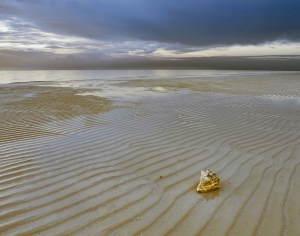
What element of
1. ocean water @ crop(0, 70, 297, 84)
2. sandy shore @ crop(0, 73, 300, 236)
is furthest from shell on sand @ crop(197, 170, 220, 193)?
ocean water @ crop(0, 70, 297, 84)

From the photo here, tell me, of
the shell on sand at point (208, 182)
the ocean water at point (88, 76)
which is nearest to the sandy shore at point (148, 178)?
the shell on sand at point (208, 182)

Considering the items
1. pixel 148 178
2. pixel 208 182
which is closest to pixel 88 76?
pixel 148 178

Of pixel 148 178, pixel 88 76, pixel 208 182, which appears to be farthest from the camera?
pixel 88 76

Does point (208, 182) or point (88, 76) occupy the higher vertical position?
point (208, 182)

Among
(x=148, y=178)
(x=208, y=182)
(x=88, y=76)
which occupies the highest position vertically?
(x=208, y=182)

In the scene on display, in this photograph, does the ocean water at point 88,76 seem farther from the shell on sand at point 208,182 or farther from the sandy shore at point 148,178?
the shell on sand at point 208,182

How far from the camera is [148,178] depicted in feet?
10.8

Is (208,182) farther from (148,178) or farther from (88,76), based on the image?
(88,76)

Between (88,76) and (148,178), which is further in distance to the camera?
(88,76)

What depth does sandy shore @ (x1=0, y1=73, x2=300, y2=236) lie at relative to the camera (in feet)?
7.79

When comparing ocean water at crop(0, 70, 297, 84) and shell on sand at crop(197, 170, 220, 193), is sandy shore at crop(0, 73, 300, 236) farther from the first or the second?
ocean water at crop(0, 70, 297, 84)

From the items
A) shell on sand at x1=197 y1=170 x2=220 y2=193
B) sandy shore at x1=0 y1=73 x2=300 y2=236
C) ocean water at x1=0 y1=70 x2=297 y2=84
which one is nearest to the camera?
sandy shore at x1=0 y1=73 x2=300 y2=236

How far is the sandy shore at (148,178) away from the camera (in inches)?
93.4

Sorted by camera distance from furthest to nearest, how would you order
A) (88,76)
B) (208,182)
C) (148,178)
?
(88,76), (148,178), (208,182)
